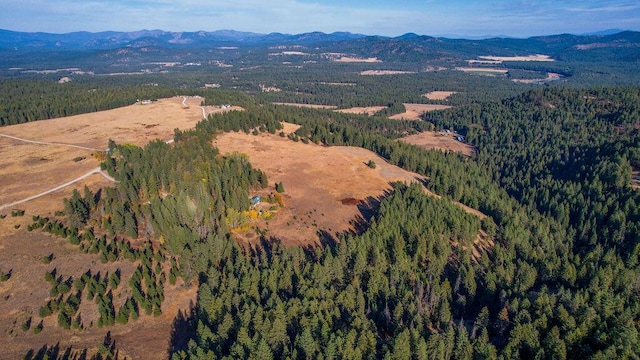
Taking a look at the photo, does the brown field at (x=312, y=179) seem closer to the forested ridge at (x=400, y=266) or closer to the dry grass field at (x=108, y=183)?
the dry grass field at (x=108, y=183)

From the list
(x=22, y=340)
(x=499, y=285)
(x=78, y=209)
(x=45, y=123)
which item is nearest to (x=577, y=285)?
(x=499, y=285)

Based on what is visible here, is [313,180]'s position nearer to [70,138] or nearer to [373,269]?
[373,269]

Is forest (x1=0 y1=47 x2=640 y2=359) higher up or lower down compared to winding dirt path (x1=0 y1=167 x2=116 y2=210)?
lower down

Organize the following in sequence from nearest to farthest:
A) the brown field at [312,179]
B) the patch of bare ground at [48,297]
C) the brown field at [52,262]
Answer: the patch of bare ground at [48,297] → the brown field at [52,262] → the brown field at [312,179]

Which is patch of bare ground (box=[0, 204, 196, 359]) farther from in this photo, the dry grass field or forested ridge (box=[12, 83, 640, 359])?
forested ridge (box=[12, 83, 640, 359])

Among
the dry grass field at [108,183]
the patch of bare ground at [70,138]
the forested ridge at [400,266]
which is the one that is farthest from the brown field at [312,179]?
the patch of bare ground at [70,138]

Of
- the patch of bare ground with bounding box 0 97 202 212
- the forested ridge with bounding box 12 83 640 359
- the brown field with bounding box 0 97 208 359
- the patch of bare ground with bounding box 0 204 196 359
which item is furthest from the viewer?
the patch of bare ground with bounding box 0 97 202 212

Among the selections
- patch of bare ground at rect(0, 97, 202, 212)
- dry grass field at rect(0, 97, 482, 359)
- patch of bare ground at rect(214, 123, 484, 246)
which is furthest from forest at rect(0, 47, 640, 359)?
patch of bare ground at rect(0, 97, 202, 212)

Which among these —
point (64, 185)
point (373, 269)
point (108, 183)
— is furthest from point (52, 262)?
point (373, 269)
